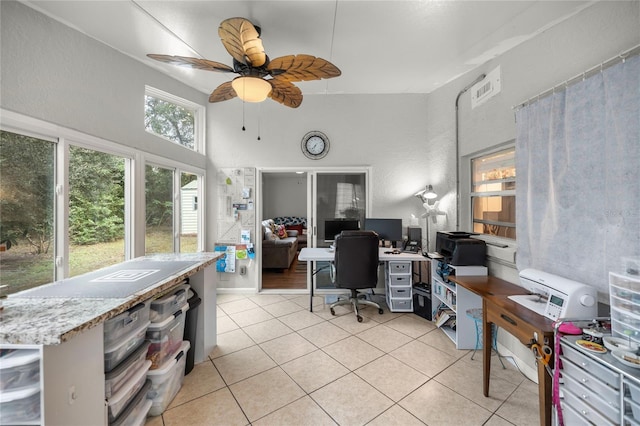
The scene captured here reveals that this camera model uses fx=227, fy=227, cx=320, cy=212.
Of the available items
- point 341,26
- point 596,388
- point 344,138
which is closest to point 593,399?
point 596,388

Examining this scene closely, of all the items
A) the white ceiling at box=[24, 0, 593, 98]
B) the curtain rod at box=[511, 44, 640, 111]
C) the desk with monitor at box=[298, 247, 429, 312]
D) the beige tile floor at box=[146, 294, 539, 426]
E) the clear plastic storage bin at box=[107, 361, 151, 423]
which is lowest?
the beige tile floor at box=[146, 294, 539, 426]

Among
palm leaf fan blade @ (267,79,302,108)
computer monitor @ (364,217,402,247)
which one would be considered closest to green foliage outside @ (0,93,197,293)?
palm leaf fan blade @ (267,79,302,108)

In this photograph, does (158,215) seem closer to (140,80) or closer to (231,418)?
(140,80)

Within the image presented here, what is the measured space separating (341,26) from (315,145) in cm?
165

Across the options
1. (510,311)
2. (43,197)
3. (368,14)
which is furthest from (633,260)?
(43,197)

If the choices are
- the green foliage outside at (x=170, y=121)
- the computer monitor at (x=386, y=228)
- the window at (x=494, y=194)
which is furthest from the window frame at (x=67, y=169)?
the window at (x=494, y=194)

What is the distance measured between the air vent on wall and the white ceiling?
0.63ft

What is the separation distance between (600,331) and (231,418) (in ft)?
7.04

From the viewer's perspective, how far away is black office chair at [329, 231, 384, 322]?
2652 millimetres

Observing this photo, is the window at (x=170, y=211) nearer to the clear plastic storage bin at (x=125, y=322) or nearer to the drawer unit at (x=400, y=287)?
the clear plastic storage bin at (x=125, y=322)

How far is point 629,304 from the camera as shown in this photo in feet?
3.43

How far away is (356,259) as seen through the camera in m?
2.71

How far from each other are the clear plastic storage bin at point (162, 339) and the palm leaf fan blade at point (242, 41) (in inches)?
74.5

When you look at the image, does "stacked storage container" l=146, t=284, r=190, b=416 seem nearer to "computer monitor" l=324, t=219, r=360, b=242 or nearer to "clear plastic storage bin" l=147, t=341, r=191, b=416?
"clear plastic storage bin" l=147, t=341, r=191, b=416
